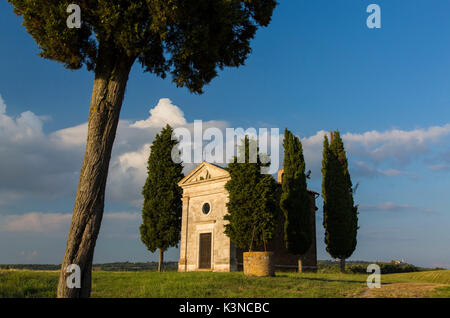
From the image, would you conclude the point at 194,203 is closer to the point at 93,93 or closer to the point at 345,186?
the point at 345,186

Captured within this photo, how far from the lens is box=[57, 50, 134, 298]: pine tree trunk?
7477 millimetres

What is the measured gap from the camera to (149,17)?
8625mm

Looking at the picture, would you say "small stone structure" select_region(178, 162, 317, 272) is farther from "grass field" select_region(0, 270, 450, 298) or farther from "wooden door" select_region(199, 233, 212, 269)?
"grass field" select_region(0, 270, 450, 298)

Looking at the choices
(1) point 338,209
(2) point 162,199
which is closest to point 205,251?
(2) point 162,199

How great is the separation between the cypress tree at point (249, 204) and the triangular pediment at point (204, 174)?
2915mm

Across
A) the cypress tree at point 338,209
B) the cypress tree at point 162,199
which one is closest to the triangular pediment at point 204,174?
the cypress tree at point 162,199

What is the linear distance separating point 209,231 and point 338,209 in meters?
10.3

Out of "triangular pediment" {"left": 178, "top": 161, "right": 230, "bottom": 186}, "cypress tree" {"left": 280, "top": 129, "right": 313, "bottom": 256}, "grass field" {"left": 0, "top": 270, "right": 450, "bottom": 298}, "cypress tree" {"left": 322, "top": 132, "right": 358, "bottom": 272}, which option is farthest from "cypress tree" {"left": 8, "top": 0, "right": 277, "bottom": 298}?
"cypress tree" {"left": 322, "top": 132, "right": 358, "bottom": 272}

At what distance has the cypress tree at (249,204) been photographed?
21344 millimetres

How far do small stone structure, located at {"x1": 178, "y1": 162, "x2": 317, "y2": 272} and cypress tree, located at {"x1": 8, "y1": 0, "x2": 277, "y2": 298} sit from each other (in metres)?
16.5

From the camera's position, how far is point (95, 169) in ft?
25.7

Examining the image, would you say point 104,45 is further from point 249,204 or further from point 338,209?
point 338,209
